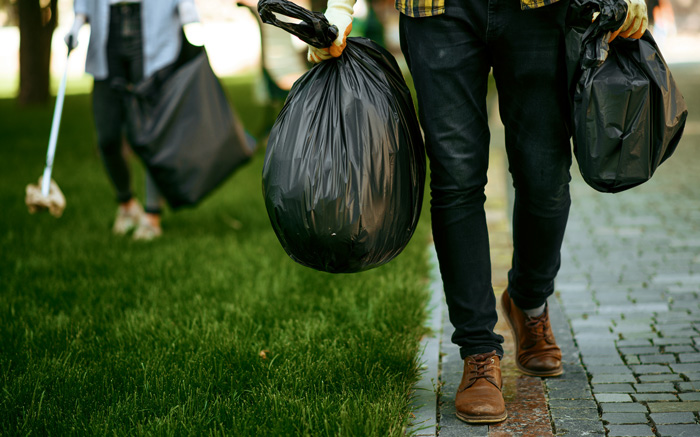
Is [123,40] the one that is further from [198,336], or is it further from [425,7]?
[425,7]

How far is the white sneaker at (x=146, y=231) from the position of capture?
493cm

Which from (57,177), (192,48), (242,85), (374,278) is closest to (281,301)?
(374,278)

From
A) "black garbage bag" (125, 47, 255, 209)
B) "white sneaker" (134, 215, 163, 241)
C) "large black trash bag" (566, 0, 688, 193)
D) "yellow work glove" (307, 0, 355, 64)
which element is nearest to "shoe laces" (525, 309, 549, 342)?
"large black trash bag" (566, 0, 688, 193)

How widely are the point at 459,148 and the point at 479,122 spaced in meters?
0.11

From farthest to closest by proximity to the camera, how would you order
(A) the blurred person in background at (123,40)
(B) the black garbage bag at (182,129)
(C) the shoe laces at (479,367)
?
(A) the blurred person in background at (123,40) → (B) the black garbage bag at (182,129) → (C) the shoe laces at (479,367)

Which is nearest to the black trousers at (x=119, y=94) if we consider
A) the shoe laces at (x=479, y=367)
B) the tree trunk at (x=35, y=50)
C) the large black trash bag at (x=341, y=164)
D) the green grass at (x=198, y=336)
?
the green grass at (x=198, y=336)

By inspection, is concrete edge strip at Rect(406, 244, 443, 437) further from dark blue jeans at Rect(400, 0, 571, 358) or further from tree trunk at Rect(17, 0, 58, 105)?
tree trunk at Rect(17, 0, 58, 105)

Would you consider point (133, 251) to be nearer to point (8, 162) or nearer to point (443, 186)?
point (443, 186)

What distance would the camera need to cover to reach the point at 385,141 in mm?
2277

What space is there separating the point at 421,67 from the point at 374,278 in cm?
160

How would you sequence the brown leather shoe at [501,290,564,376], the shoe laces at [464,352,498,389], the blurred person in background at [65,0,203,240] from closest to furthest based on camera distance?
the shoe laces at [464,352,498,389] → the brown leather shoe at [501,290,564,376] → the blurred person in background at [65,0,203,240]

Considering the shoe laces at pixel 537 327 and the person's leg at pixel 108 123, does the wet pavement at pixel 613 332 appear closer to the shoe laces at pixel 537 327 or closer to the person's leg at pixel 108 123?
the shoe laces at pixel 537 327

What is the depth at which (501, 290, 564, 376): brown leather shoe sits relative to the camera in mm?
2688

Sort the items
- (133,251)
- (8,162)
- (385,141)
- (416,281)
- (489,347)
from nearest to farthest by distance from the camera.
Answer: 1. (385,141)
2. (489,347)
3. (416,281)
4. (133,251)
5. (8,162)
